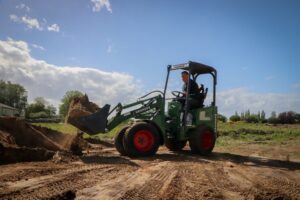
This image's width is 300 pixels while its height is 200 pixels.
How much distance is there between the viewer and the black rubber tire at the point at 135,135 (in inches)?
386

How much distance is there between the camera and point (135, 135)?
32.5 ft

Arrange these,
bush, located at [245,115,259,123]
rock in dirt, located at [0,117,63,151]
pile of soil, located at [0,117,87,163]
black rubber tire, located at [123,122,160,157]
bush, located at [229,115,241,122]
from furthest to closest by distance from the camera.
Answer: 1. bush, located at [229,115,241,122]
2. bush, located at [245,115,259,123]
3. rock in dirt, located at [0,117,63,151]
4. black rubber tire, located at [123,122,160,157]
5. pile of soil, located at [0,117,87,163]

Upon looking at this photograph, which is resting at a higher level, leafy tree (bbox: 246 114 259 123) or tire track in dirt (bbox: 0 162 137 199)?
leafy tree (bbox: 246 114 259 123)

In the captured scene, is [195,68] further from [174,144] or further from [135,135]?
[135,135]

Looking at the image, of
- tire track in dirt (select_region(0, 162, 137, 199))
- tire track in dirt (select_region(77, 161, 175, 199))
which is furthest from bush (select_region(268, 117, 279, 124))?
tire track in dirt (select_region(0, 162, 137, 199))

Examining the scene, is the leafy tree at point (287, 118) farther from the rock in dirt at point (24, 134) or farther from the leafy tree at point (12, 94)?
the leafy tree at point (12, 94)

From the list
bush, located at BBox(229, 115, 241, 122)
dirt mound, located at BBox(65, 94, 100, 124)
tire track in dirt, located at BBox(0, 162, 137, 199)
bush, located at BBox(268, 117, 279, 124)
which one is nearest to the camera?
tire track in dirt, located at BBox(0, 162, 137, 199)

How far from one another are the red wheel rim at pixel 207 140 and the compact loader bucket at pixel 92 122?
3.30 m

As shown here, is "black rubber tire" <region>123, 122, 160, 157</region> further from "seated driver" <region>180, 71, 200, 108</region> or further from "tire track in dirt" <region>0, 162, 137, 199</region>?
"tire track in dirt" <region>0, 162, 137, 199</region>

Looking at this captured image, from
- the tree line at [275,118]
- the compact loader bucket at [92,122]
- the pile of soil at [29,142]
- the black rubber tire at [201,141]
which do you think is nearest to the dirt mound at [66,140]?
the pile of soil at [29,142]

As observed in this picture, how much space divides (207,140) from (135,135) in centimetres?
290

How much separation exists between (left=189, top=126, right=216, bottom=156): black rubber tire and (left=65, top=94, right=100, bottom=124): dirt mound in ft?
10.6

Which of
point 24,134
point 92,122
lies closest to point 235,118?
point 92,122

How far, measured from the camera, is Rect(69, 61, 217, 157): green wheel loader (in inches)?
393
